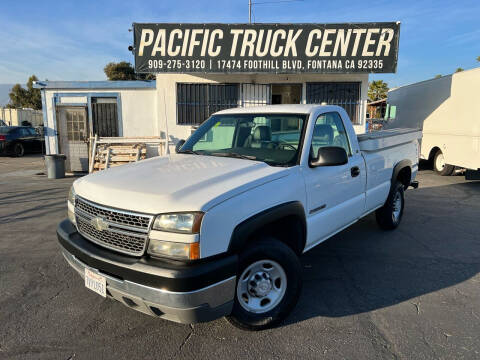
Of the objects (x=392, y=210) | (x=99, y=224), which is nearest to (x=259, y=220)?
(x=99, y=224)

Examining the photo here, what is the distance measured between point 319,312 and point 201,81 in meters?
9.33

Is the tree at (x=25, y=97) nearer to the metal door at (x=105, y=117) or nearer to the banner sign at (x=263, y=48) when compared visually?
the metal door at (x=105, y=117)

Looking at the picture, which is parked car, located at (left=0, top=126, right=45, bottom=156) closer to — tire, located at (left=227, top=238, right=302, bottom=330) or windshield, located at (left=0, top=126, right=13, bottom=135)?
windshield, located at (left=0, top=126, right=13, bottom=135)

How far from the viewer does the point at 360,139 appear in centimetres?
440

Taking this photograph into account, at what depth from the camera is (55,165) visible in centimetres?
1048

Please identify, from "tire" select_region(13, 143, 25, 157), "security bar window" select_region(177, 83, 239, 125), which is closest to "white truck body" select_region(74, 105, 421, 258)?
"security bar window" select_region(177, 83, 239, 125)

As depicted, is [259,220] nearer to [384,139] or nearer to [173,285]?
[173,285]

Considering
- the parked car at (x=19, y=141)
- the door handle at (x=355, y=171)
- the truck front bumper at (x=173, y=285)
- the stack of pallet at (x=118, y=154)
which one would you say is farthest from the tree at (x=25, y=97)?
the truck front bumper at (x=173, y=285)

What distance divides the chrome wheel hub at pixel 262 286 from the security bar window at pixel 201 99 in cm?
895

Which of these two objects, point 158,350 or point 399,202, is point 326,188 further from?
point 399,202

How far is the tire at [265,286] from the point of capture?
103 inches

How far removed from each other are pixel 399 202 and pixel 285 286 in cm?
360

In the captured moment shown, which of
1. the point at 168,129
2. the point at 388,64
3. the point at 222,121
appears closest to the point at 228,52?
the point at 168,129

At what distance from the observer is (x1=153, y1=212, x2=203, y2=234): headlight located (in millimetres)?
2221
